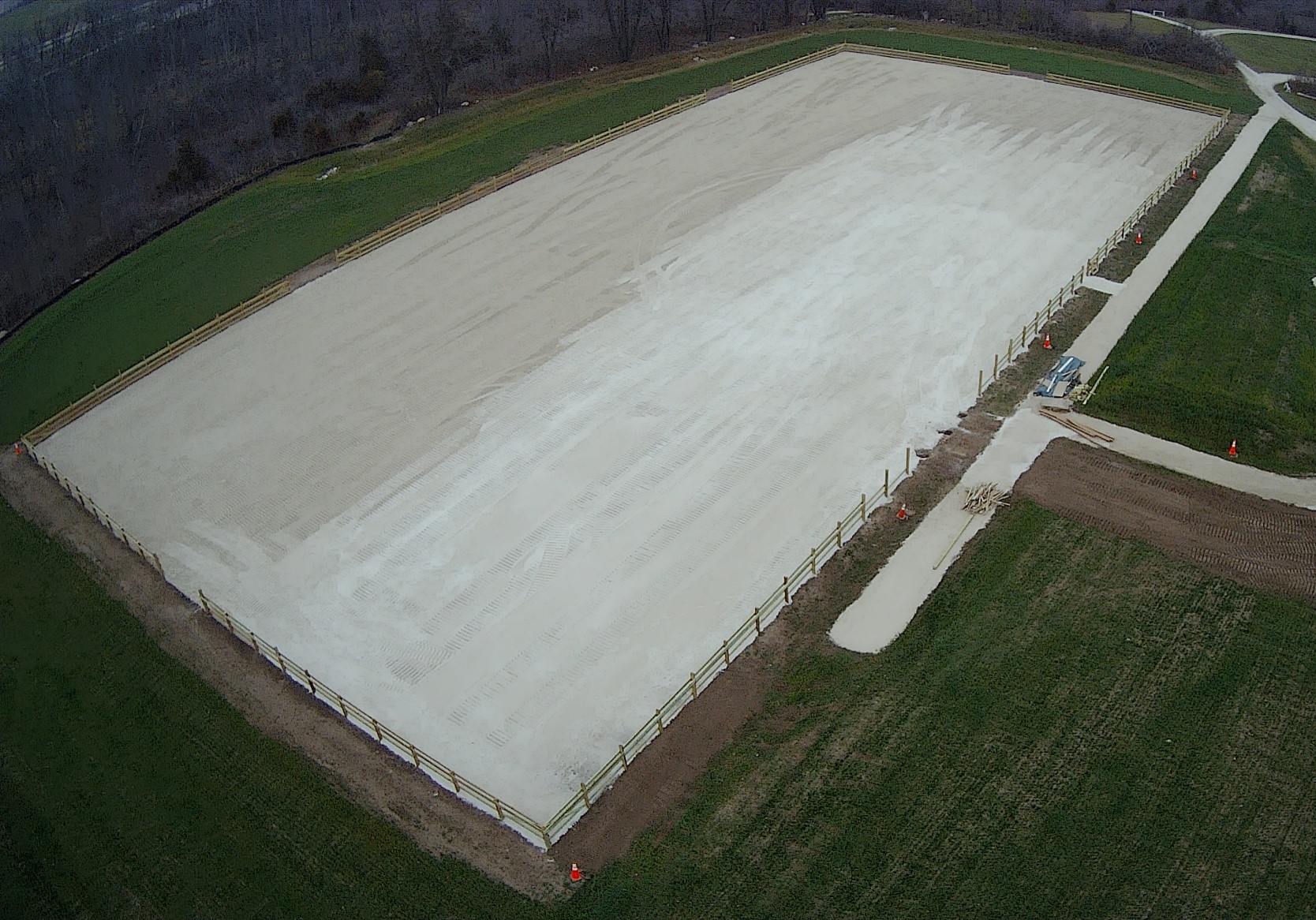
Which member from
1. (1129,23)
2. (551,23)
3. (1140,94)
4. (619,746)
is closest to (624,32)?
(551,23)

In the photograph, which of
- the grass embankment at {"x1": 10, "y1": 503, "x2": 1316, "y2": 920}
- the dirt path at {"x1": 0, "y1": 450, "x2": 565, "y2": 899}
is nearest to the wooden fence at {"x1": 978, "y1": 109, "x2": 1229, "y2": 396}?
the grass embankment at {"x1": 10, "y1": 503, "x2": 1316, "y2": 920}

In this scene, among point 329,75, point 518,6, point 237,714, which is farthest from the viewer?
point 518,6

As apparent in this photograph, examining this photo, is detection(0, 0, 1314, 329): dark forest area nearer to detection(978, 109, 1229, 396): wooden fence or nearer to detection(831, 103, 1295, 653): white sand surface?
detection(978, 109, 1229, 396): wooden fence

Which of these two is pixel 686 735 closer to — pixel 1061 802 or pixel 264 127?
pixel 1061 802

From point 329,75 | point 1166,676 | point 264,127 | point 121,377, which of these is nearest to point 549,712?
point 1166,676

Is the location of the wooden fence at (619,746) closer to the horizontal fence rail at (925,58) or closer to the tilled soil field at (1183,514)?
the tilled soil field at (1183,514)
